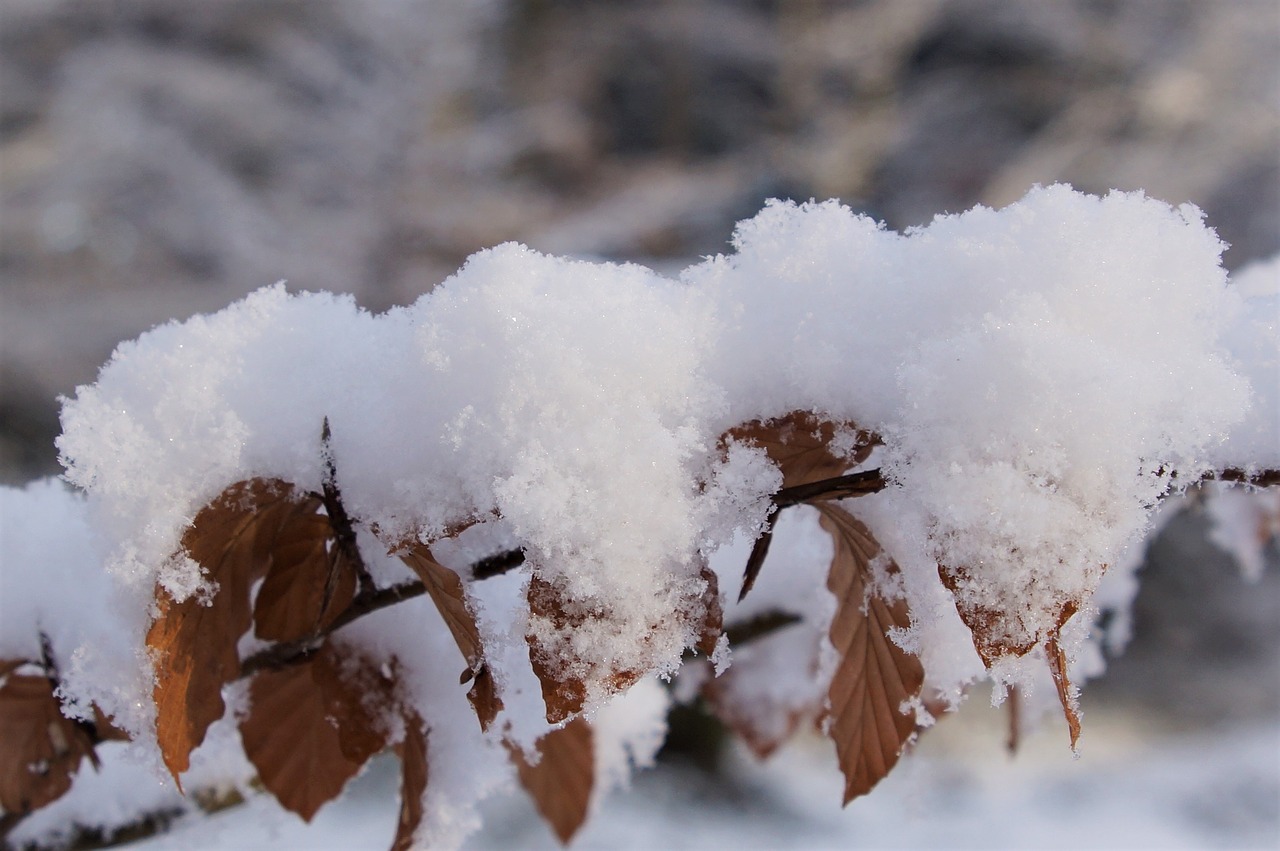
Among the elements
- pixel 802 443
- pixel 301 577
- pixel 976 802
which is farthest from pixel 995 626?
pixel 976 802

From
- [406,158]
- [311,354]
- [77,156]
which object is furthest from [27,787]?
[77,156]

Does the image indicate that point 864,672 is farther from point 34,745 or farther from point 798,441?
point 34,745

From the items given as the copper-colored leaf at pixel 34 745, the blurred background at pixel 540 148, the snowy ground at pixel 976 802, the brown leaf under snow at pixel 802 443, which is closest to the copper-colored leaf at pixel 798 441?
the brown leaf under snow at pixel 802 443

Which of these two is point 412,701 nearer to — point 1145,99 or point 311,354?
point 311,354

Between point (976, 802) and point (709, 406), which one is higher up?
point (709, 406)

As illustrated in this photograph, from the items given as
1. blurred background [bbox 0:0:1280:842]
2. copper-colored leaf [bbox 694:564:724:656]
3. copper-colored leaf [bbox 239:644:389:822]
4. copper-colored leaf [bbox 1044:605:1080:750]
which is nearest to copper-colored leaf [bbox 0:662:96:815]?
copper-colored leaf [bbox 239:644:389:822]

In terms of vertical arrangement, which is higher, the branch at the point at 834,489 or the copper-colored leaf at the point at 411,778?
the branch at the point at 834,489

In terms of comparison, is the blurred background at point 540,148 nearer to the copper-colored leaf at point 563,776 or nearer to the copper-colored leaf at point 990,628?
the copper-colored leaf at point 563,776
